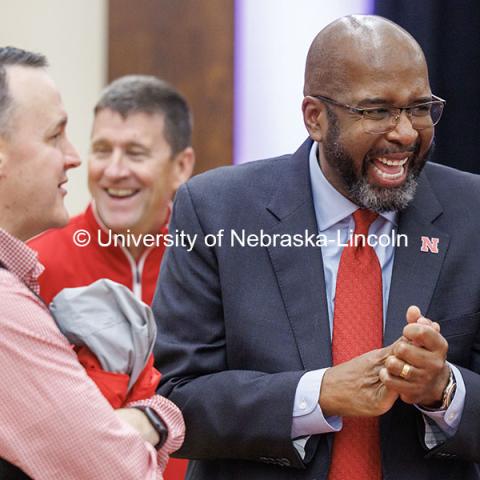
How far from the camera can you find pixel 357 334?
2.16 meters

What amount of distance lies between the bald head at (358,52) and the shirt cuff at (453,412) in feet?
1.92

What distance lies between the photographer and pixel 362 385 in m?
2.02

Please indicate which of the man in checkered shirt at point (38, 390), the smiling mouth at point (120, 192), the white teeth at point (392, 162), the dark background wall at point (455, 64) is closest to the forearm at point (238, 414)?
the man in checkered shirt at point (38, 390)

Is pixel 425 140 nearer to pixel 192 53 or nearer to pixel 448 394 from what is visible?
pixel 448 394

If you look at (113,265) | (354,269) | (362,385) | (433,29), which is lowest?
(113,265)

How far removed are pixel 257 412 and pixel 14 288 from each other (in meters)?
0.57

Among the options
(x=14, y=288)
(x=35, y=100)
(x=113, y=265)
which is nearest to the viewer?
(x=14, y=288)

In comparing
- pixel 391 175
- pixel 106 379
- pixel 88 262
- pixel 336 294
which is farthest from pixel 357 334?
pixel 88 262

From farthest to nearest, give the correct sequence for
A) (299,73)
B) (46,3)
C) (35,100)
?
(46,3)
(299,73)
(35,100)

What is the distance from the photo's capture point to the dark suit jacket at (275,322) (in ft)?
6.94

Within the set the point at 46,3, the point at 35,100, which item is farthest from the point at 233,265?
the point at 46,3

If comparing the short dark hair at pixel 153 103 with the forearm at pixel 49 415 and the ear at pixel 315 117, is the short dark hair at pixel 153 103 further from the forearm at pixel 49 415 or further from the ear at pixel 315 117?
the forearm at pixel 49 415

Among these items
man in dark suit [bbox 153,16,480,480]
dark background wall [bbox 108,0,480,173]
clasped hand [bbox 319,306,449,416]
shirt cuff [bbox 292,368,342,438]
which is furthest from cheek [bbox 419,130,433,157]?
dark background wall [bbox 108,0,480,173]

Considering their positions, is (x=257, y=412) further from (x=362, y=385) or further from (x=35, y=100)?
(x=35, y=100)
